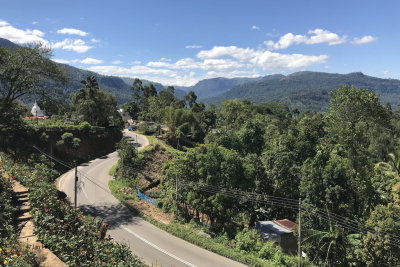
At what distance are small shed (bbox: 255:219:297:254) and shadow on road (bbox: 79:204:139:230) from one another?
36.8ft

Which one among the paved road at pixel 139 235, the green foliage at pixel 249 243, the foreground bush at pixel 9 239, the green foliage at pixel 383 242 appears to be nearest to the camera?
the foreground bush at pixel 9 239

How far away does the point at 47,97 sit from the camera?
2594 cm

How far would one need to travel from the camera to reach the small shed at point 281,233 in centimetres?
2275

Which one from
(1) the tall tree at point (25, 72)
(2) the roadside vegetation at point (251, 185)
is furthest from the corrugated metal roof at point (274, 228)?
(1) the tall tree at point (25, 72)

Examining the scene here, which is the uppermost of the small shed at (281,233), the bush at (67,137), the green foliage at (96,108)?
the green foliage at (96,108)

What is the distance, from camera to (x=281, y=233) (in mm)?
22812

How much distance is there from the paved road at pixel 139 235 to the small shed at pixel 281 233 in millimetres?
6890

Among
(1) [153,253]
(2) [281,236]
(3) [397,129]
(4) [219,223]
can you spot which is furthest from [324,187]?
(3) [397,129]

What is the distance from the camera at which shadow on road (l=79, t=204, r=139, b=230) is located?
73.5 feet

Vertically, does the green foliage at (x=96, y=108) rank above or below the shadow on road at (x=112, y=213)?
above

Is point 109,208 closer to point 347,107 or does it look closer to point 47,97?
point 47,97

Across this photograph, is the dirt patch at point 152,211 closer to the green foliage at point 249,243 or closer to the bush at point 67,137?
the green foliage at point 249,243

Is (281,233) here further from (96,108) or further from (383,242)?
(96,108)

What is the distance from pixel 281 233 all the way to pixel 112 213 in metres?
15.0
